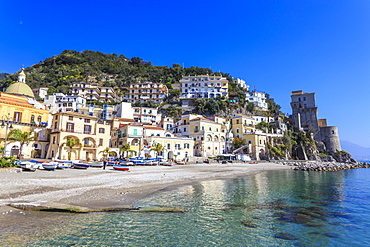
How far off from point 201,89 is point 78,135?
193 feet

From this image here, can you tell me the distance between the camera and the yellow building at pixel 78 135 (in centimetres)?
3775

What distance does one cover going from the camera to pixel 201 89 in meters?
89.9

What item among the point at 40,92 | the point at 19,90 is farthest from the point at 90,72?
the point at 19,90

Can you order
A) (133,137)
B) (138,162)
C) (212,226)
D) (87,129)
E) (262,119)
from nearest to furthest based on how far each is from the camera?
(212,226), (138,162), (87,129), (133,137), (262,119)

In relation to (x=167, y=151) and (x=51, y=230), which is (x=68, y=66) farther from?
(x=51, y=230)

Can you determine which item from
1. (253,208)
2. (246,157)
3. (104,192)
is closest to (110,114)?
(246,157)

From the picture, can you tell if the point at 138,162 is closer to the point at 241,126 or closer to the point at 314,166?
the point at 241,126

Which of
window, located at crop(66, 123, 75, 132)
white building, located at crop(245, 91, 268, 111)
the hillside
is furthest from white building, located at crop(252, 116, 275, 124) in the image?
window, located at crop(66, 123, 75, 132)

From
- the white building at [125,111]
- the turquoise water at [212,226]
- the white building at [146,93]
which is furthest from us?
the white building at [146,93]

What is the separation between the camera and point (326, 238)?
9.85 m

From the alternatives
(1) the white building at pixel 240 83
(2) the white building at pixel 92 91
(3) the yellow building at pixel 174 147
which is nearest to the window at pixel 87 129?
(3) the yellow building at pixel 174 147

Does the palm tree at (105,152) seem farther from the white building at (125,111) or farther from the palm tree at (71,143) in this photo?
the white building at (125,111)

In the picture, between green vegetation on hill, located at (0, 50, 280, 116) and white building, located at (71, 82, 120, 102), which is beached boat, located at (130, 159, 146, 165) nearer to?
green vegetation on hill, located at (0, 50, 280, 116)

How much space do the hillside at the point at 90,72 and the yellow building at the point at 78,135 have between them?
177ft
